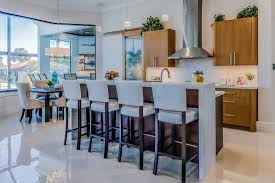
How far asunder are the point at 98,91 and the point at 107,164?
3.73ft

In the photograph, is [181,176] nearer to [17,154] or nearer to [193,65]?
[17,154]

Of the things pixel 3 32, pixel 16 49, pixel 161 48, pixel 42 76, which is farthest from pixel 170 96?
pixel 42 76

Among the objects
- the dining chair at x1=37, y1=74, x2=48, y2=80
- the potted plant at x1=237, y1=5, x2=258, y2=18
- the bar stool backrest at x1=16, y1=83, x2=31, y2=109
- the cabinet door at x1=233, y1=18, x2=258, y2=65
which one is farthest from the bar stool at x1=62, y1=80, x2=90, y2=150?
the dining chair at x1=37, y1=74, x2=48, y2=80

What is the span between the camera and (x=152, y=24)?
727 cm

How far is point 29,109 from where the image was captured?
266 inches

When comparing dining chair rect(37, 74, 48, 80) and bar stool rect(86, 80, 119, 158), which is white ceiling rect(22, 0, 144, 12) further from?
bar stool rect(86, 80, 119, 158)

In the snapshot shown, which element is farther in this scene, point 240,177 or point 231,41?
point 231,41

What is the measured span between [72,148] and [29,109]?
305 centimetres

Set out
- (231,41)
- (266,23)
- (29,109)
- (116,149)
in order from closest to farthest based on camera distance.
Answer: (116,149) < (266,23) < (231,41) < (29,109)

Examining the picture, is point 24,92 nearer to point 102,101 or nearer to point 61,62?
point 102,101

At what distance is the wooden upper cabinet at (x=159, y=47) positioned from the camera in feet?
22.5

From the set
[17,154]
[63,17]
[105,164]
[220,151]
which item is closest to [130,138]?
[105,164]

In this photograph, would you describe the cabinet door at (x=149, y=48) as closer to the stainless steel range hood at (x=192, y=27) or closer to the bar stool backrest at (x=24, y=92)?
the stainless steel range hood at (x=192, y=27)

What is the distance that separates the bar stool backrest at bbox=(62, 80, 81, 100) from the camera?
429 cm
